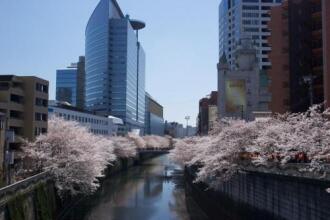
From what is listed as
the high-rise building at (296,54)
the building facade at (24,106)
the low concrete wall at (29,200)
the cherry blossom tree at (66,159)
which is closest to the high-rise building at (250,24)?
the high-rise building at (296,54)

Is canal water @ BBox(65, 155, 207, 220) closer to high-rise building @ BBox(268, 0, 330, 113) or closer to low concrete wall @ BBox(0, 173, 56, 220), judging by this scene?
low concrete wall @ BBox(0, 173, 56, 220)

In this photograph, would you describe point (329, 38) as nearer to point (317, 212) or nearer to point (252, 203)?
point (252, 203)

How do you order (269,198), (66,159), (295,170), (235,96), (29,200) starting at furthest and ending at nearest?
(235,96)
(66,159)
(29,200)
(269,198)
(295,170)

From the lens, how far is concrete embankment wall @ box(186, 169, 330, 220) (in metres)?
24.7

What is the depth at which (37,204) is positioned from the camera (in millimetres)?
37719

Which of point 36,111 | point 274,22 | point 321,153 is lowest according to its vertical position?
point 321,153

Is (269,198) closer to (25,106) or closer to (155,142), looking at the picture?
(25,106)

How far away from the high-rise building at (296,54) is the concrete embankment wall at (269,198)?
68.6 ft

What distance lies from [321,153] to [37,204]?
75.8 ft

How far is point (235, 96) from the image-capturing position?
10119 centimetres

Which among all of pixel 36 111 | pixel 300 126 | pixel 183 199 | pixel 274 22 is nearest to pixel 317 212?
pixel 300 126

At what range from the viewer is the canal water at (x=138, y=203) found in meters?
48.7

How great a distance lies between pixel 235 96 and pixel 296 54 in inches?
1379

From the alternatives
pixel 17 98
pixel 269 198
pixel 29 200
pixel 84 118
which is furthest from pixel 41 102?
pixel 84 118
